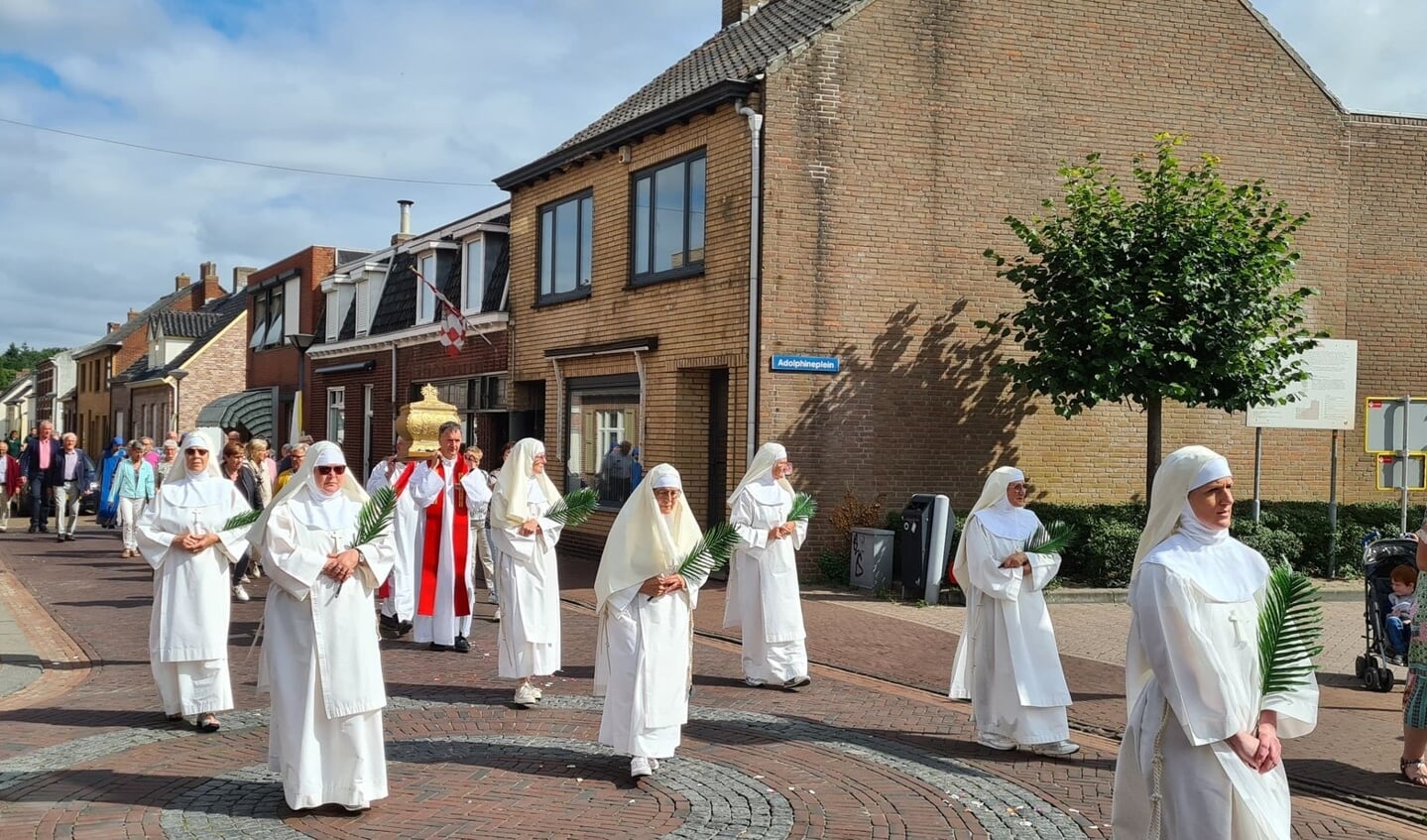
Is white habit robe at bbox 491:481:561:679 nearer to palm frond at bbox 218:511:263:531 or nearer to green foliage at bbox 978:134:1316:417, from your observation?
palm frond at bbox 218:511:263:531

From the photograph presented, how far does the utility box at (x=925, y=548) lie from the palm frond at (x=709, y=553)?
7682 millimetres

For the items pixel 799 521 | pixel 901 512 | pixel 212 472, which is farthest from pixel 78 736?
pixel 901 512

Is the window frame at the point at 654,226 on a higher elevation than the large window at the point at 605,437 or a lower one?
higher

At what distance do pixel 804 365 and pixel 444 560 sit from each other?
662 cm

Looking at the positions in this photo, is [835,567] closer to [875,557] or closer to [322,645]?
[875,557]

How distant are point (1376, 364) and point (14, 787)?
65.5 feet

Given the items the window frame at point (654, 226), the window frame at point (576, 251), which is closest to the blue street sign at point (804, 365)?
the window frame at point (654, 226)

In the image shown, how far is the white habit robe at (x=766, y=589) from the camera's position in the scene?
32.2 ft

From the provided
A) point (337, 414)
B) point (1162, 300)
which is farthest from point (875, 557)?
point (337, 414)

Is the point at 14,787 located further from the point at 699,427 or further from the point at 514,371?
the point at 514,371

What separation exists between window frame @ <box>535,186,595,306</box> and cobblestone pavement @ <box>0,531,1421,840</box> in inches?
417

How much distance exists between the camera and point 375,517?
21.9ft

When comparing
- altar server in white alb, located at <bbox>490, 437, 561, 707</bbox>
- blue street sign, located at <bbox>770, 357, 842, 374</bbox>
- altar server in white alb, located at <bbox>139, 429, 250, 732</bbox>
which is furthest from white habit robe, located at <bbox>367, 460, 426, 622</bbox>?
blue street sign, located at <bbox>770, 357, 842, 374</bbox>

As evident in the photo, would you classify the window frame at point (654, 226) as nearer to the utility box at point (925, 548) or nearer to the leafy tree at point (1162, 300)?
the leafy tree at point (1162, 300)
